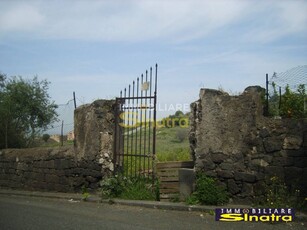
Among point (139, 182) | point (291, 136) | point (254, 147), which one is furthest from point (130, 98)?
point (291, 136)

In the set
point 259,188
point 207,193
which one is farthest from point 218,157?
point 259,188

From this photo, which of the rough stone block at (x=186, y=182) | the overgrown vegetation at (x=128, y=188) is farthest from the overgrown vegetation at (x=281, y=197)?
the overgrown vegetation at (x=128, y=188)

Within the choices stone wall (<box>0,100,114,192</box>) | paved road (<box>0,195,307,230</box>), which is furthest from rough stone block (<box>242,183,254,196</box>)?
stone wall (<box>0,100,114,192</box>)

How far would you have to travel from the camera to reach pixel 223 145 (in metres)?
7.06

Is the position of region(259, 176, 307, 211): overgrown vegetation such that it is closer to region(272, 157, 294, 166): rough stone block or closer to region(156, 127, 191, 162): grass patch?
region(272, 157, 294, 166): rough stone block

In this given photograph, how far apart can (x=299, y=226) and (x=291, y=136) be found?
67.2 inches

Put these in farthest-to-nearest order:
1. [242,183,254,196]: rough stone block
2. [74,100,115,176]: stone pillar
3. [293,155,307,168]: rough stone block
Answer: [74,100,115,176]: stone pillar
[242,183,254,196]: rough stone block
[293,155,307,168]: rough stone block

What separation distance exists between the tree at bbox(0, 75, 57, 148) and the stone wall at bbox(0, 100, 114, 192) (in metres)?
3.00

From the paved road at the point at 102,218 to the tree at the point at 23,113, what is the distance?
5760 millimetres

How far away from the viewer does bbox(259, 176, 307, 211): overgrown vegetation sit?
6.09m

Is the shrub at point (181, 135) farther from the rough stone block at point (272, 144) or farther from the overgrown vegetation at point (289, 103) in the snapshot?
the rough stone block at point (272, 144)

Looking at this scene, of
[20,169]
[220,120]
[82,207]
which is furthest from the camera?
[20,169]

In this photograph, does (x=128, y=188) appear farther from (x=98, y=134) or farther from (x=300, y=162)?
(x=300, y=162)

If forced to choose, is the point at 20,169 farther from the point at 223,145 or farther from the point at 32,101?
the point at 223,145
